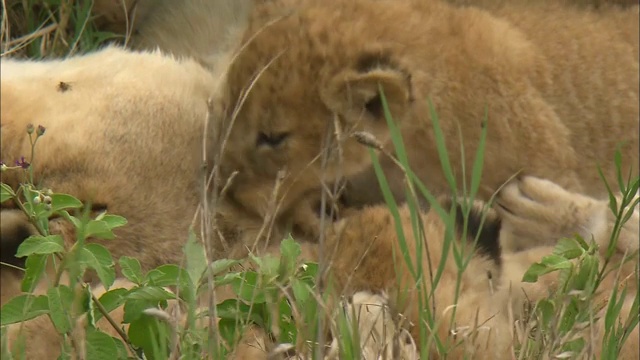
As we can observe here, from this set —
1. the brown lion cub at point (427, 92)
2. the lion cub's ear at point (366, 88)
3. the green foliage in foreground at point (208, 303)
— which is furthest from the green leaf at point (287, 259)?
the lion cub's ear at point (366, 88)

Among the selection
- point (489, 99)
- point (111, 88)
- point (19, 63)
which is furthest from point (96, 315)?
point (489, 99)

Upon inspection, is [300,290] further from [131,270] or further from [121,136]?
[121,136]

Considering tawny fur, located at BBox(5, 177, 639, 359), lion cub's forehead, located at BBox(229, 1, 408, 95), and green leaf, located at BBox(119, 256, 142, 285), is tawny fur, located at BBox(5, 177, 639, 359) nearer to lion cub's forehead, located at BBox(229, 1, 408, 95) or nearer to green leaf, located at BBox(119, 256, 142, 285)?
green leaf, located at BBox(119, 256, 142, 285)

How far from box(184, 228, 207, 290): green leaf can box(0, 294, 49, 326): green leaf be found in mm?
306

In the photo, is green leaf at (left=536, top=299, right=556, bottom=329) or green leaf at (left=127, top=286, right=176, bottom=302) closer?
green leaf at (left=127, top=286, right=176, bottom=302)

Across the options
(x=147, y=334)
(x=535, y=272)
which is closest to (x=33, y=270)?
(x=147, y=334)

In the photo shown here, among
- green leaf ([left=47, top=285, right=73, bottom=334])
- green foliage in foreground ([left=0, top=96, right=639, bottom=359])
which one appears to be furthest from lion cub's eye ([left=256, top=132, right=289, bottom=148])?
green leaf ([left=47, top=285, right=73, bottom=334])

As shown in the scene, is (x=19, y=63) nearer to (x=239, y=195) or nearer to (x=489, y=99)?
(x=239, y=195)

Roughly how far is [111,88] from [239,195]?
2.01 feet

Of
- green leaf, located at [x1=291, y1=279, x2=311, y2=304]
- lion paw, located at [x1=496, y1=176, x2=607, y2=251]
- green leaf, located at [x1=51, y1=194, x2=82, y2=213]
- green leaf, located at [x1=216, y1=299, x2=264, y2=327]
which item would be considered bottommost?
lion paw, located at [x1=496, y1=176, x2=607, y2=251]

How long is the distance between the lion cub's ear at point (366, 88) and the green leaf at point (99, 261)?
1349mm

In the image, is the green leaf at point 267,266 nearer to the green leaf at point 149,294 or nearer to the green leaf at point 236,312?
the green leaf at point 236,312

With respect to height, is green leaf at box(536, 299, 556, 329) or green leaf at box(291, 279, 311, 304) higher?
green leaf at box(291, 279, 311, 304)

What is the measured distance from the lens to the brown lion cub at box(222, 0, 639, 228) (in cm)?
342
